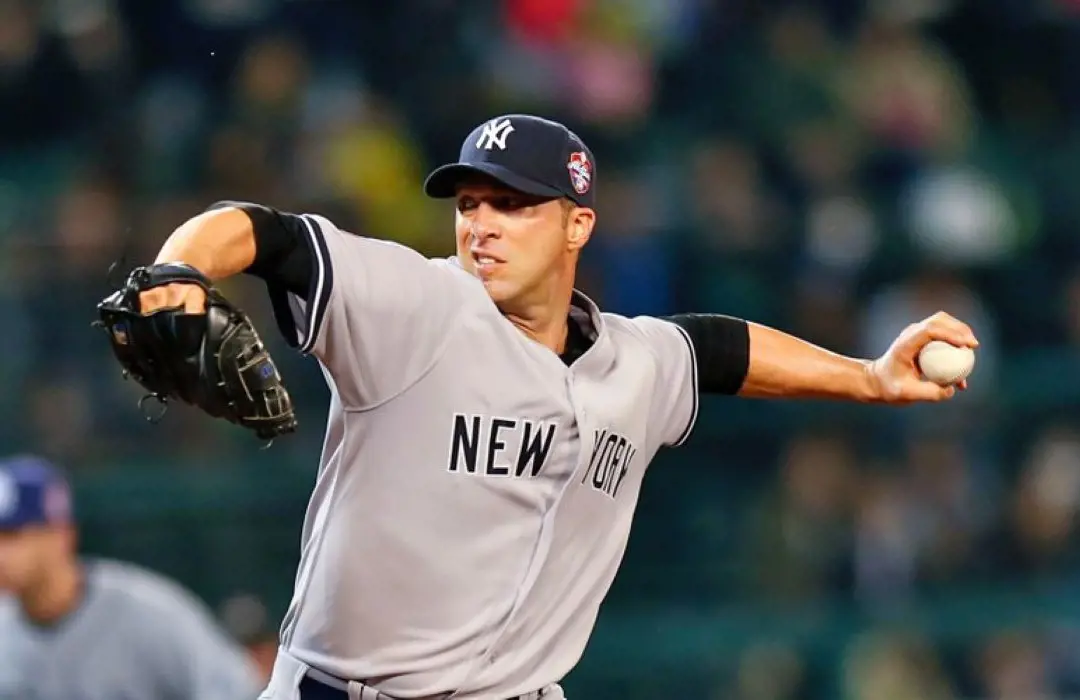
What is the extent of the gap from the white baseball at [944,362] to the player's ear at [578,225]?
79cm

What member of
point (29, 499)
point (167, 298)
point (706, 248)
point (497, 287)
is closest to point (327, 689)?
point (497, 287)

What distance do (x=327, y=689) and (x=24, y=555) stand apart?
2065 millimetres

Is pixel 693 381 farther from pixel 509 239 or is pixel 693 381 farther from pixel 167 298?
pixel 167 298

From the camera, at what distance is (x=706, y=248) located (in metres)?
8.93

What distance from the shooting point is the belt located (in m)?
3.55

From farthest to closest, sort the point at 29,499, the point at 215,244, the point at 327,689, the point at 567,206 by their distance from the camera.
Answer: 1. the point at 29,499
2. the point at 567,206
3. the point at 327,689
4. the point at 215,244

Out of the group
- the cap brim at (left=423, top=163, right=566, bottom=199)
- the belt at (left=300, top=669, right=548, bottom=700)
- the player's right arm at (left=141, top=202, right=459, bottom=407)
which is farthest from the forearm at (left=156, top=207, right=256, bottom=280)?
the belt at (left=300, top=669, right=548, bottom=700)

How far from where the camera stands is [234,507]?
7617 mm

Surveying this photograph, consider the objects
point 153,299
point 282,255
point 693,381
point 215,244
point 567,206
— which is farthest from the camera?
point 693,381

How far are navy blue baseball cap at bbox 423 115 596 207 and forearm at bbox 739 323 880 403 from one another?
631 mm

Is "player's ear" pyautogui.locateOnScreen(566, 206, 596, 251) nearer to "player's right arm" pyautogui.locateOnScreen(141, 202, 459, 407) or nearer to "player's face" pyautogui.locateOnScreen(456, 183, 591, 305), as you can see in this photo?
"player's face" pyautogui.locateOnScreen(456, 183, 591, 305)

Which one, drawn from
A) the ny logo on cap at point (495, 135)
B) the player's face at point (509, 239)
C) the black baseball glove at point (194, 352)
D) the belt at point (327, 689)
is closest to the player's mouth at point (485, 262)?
the player's face at point (509, 239)

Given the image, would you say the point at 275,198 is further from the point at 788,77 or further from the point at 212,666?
the point at 212,666

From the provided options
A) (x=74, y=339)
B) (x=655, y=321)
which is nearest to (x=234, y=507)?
(x=74, y=339)
